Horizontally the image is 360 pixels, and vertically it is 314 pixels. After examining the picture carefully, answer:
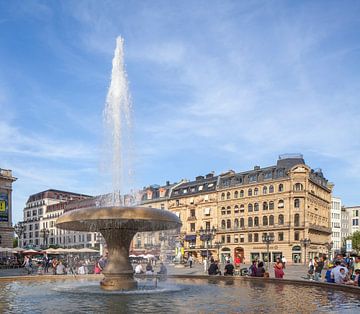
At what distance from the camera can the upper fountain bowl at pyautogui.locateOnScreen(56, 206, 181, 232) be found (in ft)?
48.3

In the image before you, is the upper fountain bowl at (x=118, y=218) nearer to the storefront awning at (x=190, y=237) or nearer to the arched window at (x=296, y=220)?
the arched window at (x=296, y=220)

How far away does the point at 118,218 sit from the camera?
1468 cm

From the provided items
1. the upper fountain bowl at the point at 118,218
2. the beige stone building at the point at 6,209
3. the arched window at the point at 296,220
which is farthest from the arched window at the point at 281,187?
the upper fountain bowl at the point at 118,218

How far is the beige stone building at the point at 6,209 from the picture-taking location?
7044cm

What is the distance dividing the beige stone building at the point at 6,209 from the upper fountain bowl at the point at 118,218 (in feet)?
190

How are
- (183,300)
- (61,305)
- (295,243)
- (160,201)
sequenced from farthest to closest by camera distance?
(160,201)
(295,243)
(183,300)
(61,305)

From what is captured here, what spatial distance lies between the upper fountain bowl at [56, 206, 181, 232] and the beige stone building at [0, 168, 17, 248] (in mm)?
57825

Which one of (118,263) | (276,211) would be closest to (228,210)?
(276,211)

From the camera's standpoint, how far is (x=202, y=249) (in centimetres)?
8844

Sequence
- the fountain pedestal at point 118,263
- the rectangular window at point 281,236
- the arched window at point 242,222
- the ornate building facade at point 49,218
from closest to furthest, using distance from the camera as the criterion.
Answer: the fountain pedestal at point 118,263 → the rectangular window at point 281,236 → the arched window at point 242,222 → the ornate building facade at point 49,218

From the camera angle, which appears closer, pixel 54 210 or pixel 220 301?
pixel 220 301

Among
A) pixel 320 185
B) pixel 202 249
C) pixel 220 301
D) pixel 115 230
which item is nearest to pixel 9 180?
pixel 202 249

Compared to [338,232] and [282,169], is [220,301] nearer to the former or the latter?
[282,169]

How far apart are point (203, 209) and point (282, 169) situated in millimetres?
18576
